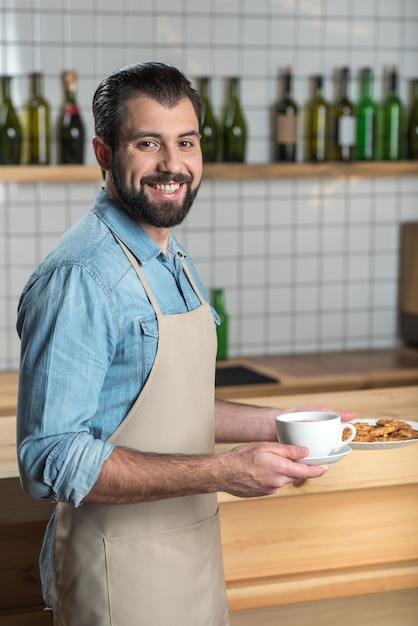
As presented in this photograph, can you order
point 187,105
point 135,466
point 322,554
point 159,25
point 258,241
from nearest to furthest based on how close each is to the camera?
point 135,466
point 187,105
point 322,554
point 159,25
point 258,241

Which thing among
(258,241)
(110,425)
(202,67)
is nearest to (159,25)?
(202,67)

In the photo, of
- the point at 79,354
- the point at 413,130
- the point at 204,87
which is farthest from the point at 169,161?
the point at 413,130

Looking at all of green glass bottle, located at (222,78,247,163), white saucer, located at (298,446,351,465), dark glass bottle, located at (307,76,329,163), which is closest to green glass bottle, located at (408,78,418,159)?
dark glass bottle, located at (307,76,329,163)

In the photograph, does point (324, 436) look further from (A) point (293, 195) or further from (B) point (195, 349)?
(A) point (293, 195)

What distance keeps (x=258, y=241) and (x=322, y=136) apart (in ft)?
1.47

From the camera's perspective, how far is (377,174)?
3.38 m

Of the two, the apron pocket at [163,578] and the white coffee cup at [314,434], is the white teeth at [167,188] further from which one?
the apron pocket at [163,578]

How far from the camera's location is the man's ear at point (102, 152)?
136cm

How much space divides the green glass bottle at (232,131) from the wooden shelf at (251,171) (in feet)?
0.34

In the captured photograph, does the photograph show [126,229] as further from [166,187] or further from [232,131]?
[232,131]

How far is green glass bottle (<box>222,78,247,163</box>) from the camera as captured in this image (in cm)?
330

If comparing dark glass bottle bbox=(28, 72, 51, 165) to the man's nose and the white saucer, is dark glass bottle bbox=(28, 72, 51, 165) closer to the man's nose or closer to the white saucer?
the man's nose

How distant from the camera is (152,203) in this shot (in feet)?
4.37

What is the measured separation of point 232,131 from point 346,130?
41cm
